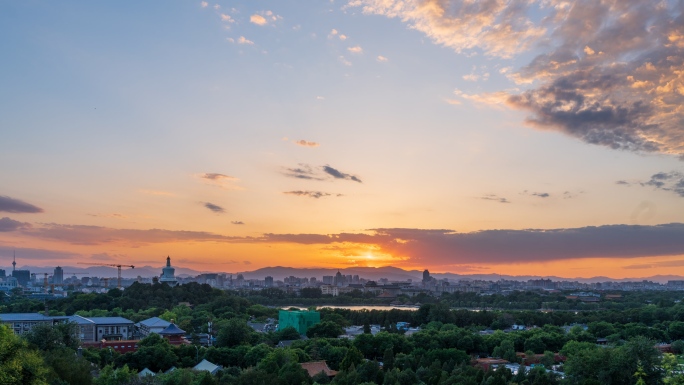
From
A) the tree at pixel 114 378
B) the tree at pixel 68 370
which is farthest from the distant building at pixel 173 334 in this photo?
the tree at pixel 68 370

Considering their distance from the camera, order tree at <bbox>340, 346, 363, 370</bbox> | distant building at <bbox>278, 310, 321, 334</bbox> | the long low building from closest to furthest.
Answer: tree at <bbox>340, 346, 363, 370</bbox> → the long low building → distant building at <bbox>278, 310, 321, 334</bbox>

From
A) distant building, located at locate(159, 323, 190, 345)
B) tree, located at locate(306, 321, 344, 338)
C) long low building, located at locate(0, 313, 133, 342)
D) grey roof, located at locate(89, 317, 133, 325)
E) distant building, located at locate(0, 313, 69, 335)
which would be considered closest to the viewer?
distant building, located at locate(159, 323, 190, 345)

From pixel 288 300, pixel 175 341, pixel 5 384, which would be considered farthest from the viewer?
pixel 288 300

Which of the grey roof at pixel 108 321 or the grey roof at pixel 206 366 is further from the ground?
the grey roof at pixel 108 321

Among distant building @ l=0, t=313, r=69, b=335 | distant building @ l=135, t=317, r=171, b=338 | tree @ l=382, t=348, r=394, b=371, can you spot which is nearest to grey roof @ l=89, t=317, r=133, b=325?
distant building @ l=135, t=317, r=171, b=338

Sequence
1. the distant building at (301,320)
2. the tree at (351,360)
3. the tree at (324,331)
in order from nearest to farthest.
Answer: the tree at (351,360) → the tree at (324,331) → the distant building at (301,320)

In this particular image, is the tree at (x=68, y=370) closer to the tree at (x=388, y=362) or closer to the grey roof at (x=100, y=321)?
the tree at (x=388, y=362)

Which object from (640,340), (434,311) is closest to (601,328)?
(434,311)

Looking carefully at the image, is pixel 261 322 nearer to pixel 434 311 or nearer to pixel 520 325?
pixel 434 311

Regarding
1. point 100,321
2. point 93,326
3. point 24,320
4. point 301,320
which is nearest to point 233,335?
point 301,320

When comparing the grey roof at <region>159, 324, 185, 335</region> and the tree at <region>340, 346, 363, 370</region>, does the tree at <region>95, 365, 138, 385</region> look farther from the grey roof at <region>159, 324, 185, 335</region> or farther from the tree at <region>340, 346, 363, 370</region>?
the grey roof at <region>159, 324, 185, 335</region>

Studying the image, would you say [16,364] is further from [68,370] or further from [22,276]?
[22,276]
